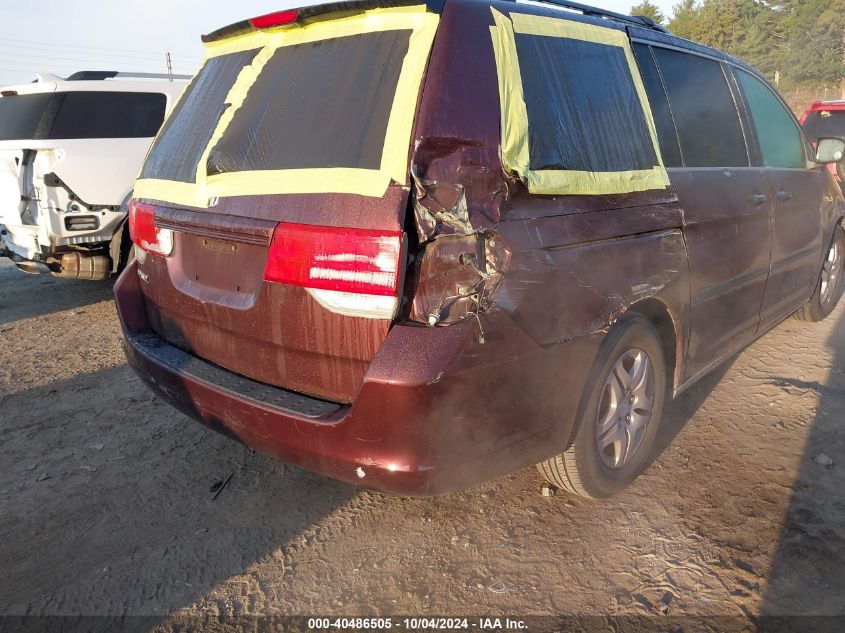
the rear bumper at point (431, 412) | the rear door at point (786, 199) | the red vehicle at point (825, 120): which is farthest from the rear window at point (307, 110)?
the red vehicle at point (825, 120)

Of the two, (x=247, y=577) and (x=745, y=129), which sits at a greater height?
(x=745, y=129)

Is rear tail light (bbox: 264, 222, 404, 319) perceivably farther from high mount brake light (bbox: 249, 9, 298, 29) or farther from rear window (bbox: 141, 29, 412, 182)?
high mount brake light (bbox: 249, 9, 298, 29)

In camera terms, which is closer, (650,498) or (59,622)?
(59,622)

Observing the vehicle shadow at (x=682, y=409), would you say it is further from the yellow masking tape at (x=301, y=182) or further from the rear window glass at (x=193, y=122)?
the rear window glass at (x=193, y=122)

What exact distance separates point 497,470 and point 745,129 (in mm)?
2734

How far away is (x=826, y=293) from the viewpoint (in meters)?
5.25

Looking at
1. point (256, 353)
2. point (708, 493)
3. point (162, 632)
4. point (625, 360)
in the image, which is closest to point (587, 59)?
point (625, 360)

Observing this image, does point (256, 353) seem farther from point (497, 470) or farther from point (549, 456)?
point (549, 456)

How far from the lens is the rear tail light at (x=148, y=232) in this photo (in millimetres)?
2570

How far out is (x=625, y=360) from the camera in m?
2.71

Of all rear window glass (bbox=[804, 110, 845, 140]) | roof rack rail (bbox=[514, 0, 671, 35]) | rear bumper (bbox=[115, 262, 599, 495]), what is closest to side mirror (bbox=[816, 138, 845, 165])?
roof rack rail (bbox=[514, 0, 671, 35])

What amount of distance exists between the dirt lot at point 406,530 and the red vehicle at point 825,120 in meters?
6.96

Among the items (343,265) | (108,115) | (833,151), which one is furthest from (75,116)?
(833,151)

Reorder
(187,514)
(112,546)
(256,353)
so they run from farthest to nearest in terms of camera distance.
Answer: (187,514) < (112,546) < (256,353)
